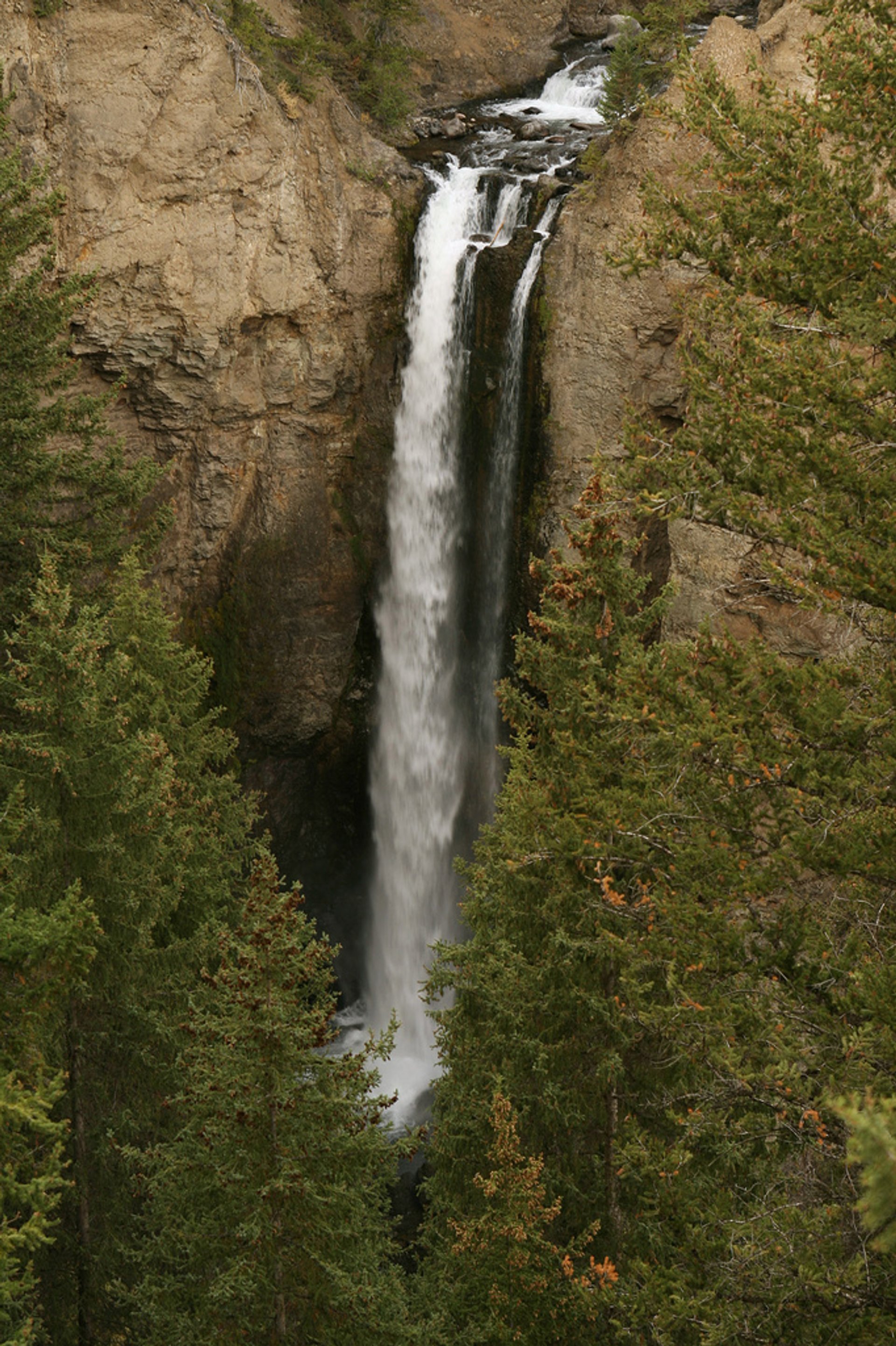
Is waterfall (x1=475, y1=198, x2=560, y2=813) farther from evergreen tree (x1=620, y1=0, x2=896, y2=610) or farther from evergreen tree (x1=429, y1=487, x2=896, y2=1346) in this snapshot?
evergreen tree (x1=620, y1=0, x2=896, y2=610)

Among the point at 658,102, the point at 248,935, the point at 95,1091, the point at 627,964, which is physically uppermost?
the point at 658,102

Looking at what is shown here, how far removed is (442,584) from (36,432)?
955 cm

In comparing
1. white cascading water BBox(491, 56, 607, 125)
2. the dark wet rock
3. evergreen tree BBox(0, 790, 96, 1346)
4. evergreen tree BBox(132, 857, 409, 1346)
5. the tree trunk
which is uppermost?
white cascading water BBox(491, 56, 607, 125)

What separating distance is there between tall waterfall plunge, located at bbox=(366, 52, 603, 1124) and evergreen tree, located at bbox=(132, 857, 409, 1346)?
440 inches

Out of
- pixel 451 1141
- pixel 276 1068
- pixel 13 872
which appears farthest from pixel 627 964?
pixel 13 872

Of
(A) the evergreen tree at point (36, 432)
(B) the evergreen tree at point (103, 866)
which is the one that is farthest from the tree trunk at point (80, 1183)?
(A) the evergreen tree at point (36, 432)

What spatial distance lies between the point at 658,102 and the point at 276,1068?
24.2 ft

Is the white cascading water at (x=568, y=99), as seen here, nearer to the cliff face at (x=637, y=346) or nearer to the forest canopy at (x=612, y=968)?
the cliff face at (x=637, y=346)

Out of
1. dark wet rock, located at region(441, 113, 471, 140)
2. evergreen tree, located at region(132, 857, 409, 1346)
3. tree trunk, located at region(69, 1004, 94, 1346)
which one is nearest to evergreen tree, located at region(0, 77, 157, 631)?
tree trunk, located at region(69, 1004, 94, 1346)

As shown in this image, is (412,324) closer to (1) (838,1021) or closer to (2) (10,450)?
(2) (10,450)

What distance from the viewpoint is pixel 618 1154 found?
9.28 metres


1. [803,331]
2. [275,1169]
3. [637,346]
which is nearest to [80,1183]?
[275,1169]

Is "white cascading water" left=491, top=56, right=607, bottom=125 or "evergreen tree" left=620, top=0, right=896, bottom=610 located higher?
"white cascading water" left=491, top=56, right=607, bottom=125

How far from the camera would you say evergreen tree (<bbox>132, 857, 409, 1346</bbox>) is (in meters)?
7.35
